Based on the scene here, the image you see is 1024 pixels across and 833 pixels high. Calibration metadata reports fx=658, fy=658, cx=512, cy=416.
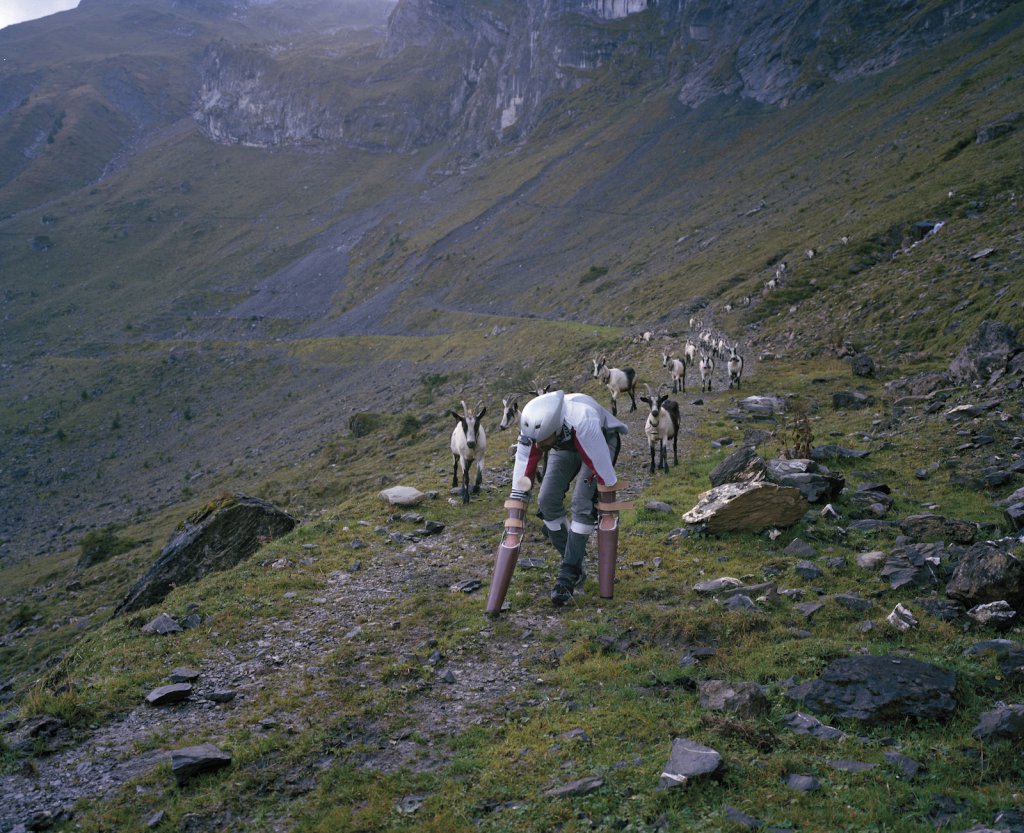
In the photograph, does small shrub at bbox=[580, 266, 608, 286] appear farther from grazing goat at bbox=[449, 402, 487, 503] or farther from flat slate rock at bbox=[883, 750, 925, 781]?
flat slate rock at bbox=[883, 750, 925, 781]

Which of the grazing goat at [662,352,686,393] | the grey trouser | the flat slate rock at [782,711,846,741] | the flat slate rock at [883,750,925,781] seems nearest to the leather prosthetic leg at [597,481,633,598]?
the grey trouser

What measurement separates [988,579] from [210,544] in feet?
44.1

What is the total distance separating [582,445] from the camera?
9438 millimetres

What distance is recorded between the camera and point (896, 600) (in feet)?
26.6

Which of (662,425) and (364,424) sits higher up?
(662,425)

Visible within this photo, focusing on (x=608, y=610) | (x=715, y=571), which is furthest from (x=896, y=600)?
(x=608, y=610)

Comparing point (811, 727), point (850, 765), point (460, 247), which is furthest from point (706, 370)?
point (460, 247)

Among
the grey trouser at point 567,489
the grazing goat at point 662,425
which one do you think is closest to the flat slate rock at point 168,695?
the grey trouser at point 567,489

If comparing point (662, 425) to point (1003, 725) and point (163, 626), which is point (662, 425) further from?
point (163, 626)

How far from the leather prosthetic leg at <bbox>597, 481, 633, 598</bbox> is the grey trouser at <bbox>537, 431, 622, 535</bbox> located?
0.36m

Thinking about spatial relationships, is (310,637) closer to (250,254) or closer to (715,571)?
(715,571)

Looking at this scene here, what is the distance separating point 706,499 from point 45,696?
9978mm

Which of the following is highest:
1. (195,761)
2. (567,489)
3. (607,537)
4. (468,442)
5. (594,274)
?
(594,274)

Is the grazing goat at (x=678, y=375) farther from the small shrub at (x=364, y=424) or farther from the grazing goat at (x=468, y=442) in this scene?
the small shrub at (x=364, y=424)
